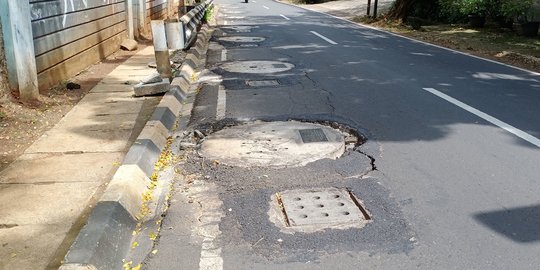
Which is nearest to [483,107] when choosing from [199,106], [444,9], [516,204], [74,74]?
[516,204]

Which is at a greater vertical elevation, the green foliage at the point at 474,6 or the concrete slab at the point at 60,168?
the green foliage at the point at 474,6

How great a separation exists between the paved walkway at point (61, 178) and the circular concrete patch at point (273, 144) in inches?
39.9

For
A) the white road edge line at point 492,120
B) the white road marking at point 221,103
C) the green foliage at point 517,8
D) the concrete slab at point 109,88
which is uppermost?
the green foliage at point 517,8

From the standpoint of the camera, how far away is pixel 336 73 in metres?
9.45

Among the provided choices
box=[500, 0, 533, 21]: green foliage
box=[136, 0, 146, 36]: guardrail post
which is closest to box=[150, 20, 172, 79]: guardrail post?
box=[136, 0, 146, 36]: guardrail post

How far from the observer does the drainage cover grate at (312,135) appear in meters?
5.37

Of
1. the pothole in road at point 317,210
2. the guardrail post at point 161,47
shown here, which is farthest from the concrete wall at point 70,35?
the pothole in road at point 317,210

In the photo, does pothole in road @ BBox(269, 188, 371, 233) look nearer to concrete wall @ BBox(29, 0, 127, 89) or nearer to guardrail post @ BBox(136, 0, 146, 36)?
concrete wall @ BBox(29, 0, 127, 89)

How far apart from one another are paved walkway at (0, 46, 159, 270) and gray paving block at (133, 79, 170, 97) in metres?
0.30

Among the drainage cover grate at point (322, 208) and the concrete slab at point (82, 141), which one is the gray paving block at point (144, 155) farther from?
the drainage cover grate at point (322, 208)

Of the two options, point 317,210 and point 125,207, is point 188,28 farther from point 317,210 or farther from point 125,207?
point 317,210

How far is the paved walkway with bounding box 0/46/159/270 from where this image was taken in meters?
3.24

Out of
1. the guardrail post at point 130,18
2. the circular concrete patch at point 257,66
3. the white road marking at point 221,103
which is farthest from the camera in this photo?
the guardrail post at point 130,18

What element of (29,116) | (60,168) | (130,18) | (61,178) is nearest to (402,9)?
(130,18)
